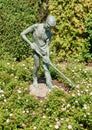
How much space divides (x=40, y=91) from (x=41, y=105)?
59cm

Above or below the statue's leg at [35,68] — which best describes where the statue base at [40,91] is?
below

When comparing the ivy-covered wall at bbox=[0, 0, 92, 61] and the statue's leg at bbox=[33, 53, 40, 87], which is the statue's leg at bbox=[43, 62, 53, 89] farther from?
the ivy-covered wall at bbox=[0, 0, 92, 61]

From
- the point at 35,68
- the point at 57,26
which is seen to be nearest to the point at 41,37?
the point at 35,68

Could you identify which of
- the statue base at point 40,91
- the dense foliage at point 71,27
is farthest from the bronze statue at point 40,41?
the dense foliage at point 71,27

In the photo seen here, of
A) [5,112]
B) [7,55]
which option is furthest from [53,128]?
[7,55]

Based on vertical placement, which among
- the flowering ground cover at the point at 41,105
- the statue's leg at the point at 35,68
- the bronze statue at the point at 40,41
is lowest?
the flowering ground cover at the point at 41,105

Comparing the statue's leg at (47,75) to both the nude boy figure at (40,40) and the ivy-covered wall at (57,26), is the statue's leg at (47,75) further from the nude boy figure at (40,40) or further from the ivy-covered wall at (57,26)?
the ivy-covered wall at (57,26)

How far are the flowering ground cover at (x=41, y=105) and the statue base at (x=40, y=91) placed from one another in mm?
122

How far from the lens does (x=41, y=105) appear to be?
7.41 m

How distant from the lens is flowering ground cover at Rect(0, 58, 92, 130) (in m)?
6.69

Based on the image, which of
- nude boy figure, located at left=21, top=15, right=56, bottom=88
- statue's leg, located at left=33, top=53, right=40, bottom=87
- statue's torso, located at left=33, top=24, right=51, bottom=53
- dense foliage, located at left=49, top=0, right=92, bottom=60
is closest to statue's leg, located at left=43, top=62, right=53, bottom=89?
nude boy figure, located at left=21, top=15, right=56, bottom=88

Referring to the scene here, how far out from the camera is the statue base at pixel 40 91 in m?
7.88

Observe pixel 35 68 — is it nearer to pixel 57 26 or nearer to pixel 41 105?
pixel 41 105

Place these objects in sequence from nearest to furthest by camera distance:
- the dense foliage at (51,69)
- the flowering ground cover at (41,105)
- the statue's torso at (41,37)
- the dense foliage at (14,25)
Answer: the flowering ground cover at (41,105), the dense foliage at (51,69), the statue's torso at (41,37), the dense foliage at (14,25)
